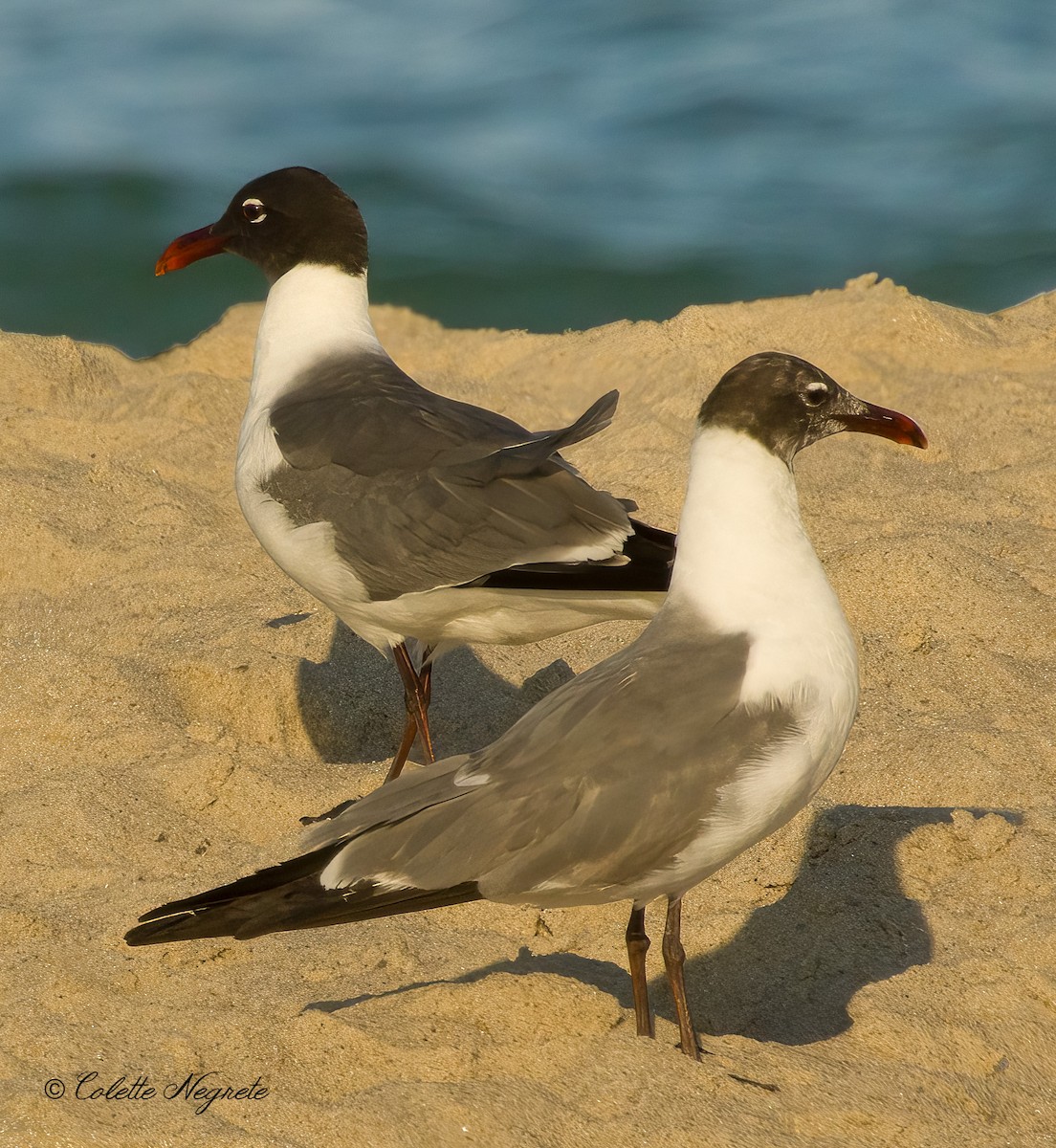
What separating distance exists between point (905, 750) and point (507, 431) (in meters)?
1.54

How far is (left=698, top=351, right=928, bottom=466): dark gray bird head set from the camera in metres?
3.67

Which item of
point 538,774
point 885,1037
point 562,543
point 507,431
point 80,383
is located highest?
point 80,383

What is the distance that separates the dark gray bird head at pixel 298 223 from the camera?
5551 millimetres

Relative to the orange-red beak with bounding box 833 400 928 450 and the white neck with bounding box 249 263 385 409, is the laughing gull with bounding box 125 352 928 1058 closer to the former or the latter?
the orange-red beak with bounding box 833 400 928 450

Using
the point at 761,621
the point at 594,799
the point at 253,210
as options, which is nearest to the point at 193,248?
the point at 253,210

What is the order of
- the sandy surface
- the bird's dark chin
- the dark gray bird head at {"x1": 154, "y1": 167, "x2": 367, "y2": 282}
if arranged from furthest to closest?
1. the bird's dark chin
2. the dark gray bird head at {"x1": 154, "y1": 167, "x2": 367, "y2": 282}
3. the sandy surface

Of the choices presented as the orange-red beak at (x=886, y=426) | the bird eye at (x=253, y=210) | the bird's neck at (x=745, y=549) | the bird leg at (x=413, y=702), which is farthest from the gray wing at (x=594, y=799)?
the bird eye at (x=253, y=210)

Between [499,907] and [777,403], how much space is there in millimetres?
1544

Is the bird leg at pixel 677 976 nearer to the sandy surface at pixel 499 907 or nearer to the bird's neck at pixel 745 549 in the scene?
the sandy surface at pixel 499 907

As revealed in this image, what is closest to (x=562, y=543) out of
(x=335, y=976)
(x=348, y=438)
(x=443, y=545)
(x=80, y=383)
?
(x=443, y=545)

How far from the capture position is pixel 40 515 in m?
6.26

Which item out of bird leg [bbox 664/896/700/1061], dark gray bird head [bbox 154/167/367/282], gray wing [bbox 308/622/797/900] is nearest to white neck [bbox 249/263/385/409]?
dark gray bird head [bbox 154/167/367/282]

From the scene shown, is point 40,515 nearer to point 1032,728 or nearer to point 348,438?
point 348,438

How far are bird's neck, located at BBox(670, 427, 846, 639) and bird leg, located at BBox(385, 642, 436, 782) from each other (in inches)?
60.1
